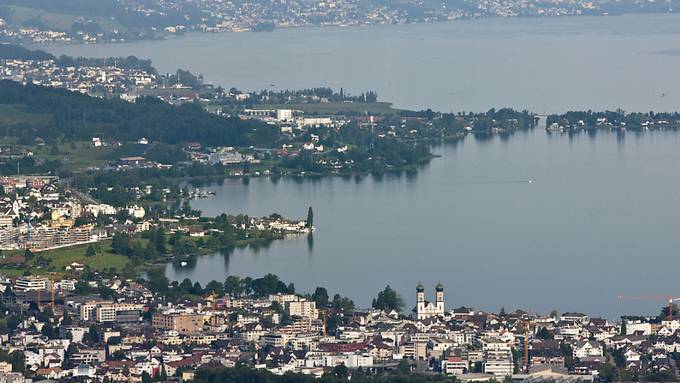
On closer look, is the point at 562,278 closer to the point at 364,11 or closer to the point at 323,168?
the point at 323,168

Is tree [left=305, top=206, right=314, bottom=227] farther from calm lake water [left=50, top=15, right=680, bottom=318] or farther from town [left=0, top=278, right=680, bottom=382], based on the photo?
town [left=0, top=278, right=680, bottom=382]

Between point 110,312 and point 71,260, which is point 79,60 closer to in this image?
point 71,260

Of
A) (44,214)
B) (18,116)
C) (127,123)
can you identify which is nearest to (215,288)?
(44,214)

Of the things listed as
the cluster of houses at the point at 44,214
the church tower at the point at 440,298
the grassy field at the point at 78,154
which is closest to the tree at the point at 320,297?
the church tower at the point at 440,298

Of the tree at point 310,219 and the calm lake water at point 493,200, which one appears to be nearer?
the calm lake water at point 493,200

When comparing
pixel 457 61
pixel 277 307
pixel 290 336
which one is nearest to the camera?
pixel 290 336

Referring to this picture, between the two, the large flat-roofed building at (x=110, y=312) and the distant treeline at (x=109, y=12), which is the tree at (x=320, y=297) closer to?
the large flat-roofed building at (x=110, y=312)
